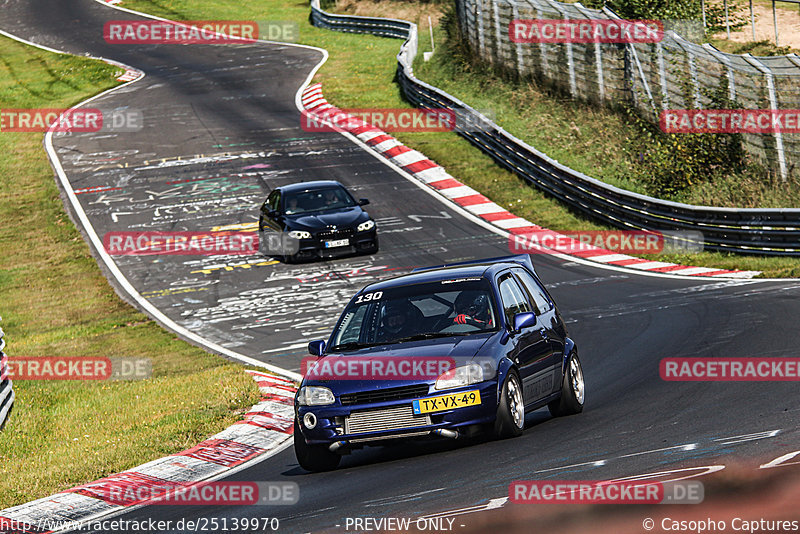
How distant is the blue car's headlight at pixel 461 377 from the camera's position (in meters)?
9.50

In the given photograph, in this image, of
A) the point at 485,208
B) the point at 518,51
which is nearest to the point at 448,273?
the point at 485,208

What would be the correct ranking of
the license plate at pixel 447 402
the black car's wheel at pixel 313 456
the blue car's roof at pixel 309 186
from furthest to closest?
the blue car's roof at pixel 309 186 < the black car's wheel at pixel 313 456 < the license plate at pixel 447 402

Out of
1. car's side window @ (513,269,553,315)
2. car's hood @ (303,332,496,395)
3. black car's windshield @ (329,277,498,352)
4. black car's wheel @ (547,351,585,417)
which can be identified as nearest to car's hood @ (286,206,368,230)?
car's side window @ (513,269,553,315)

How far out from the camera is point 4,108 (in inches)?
1786

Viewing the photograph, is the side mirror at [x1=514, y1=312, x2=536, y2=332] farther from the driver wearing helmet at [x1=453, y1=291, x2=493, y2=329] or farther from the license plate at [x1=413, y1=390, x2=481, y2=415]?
the license plate at [x1=413, y1=390, x2=481, y2=415]

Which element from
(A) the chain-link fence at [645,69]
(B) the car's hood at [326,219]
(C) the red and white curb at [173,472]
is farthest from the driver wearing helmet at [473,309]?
(B) the car's hood at [326,219]

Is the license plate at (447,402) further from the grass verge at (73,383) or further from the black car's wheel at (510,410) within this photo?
the grass verge at (73,383)

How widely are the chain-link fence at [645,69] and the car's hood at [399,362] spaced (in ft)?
44.1

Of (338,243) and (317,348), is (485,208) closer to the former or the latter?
(338,243)

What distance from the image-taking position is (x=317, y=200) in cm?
2564

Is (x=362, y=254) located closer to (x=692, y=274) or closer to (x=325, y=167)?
(x=692, y=274)

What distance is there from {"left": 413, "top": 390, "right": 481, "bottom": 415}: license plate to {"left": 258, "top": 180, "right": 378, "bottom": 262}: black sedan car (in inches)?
590

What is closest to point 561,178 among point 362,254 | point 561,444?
point 362,254

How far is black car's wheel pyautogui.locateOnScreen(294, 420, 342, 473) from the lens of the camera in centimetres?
982
